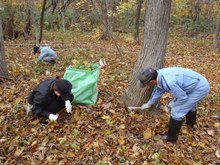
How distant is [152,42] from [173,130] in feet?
4.82

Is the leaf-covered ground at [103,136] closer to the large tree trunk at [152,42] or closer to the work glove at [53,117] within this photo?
the work glove at [53,117]

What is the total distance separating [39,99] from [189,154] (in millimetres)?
2506

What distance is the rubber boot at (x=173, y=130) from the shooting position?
4.05m

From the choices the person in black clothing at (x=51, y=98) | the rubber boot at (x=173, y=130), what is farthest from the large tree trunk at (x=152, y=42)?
the person in black clothing at (x=51, y=98)

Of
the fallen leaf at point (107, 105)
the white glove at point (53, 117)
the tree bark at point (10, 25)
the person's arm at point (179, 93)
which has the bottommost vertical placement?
the white glove at point (53, 117)

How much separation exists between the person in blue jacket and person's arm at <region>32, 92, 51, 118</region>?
1.66 m

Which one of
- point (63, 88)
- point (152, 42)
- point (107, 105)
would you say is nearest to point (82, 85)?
point (107, 105)

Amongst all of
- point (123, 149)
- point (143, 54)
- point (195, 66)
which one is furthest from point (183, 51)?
point (123, 149)

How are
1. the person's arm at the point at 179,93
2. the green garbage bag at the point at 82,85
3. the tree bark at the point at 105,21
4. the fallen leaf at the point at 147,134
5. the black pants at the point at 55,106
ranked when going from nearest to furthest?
1. the person's arm at the point at 179,93
2. the fallen leaf at the point at 147,134
3. the black pants at the point at 55,106
4. the green garbage bag at the point at 82,85
5. the tree bark at the point at 105,21

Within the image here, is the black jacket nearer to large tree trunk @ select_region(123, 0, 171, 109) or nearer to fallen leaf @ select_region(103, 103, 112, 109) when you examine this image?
fallen leaf @ select_region(103, 103, 112, 109)

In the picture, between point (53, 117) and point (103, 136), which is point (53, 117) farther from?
point (103, 136)

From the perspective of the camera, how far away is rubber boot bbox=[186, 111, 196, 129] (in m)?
4.46

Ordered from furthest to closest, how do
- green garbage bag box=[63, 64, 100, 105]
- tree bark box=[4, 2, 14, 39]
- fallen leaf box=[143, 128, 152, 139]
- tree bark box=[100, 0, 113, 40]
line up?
tree bark box=[4, 2, 14, 39]
tree bark box=[100, 0, 113, 40]
green garbage bag box=[63, 64, 100, 105]
fallen leaf box=[143, 128, 152, 139]

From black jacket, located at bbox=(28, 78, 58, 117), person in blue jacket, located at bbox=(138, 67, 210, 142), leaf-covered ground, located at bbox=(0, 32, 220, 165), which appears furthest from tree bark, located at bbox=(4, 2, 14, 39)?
person in blue jacket, located at bbox=(138, 67, 210, 142)
